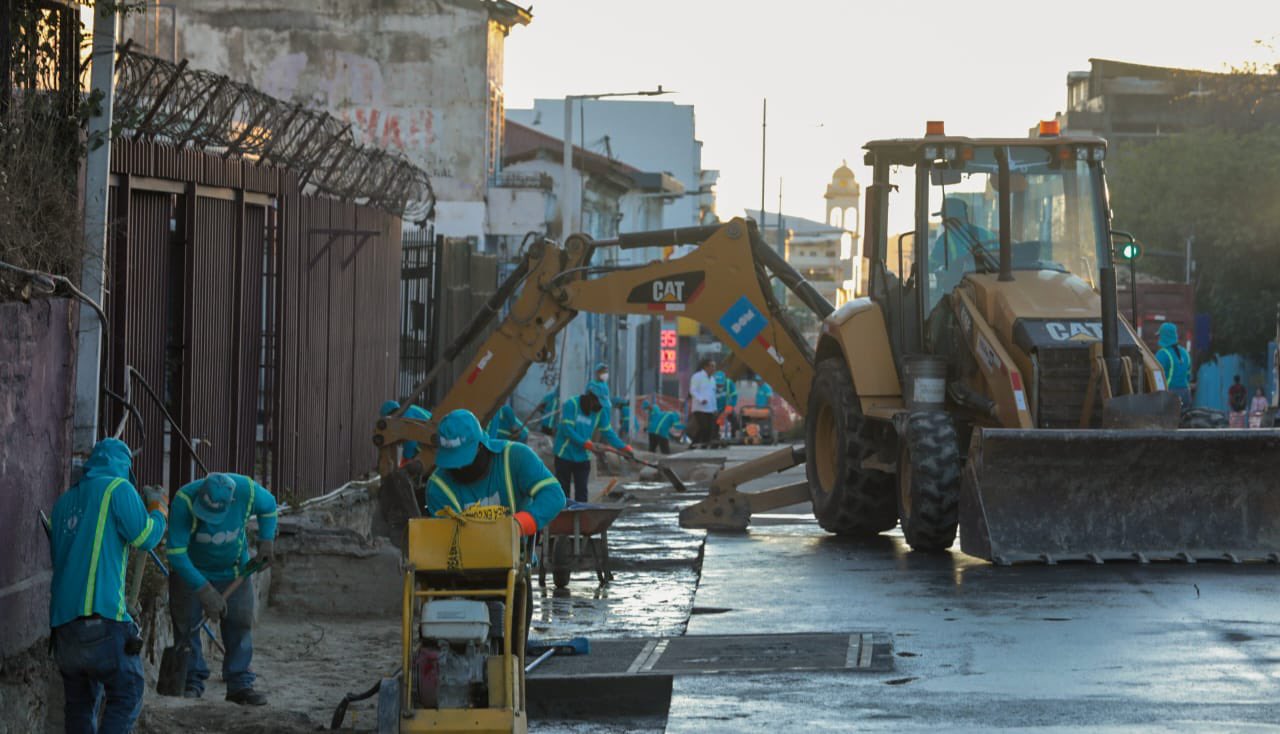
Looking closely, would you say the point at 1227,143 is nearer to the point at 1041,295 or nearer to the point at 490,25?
the point at 490,25

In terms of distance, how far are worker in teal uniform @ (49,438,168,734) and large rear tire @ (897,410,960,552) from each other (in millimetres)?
7318

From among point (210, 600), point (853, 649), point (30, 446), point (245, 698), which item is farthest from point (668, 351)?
point (30, 446)

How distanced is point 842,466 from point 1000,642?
5.87m

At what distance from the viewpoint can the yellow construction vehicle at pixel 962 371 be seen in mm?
14906

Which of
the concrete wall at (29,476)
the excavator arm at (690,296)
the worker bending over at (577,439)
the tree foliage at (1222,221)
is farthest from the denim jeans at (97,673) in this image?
the tree foliage at (1222,221)

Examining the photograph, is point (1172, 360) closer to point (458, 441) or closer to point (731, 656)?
point (731, 656)

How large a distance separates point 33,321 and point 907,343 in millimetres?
9085

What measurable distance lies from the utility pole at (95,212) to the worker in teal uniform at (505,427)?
9.14 m

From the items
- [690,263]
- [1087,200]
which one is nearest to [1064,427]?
[1087,200]

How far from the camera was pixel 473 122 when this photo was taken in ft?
133

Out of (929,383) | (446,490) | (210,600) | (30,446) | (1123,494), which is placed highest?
(929,383)

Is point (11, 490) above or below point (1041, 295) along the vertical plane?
below

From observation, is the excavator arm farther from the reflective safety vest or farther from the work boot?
the reflective safety vest

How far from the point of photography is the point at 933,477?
15.2m
